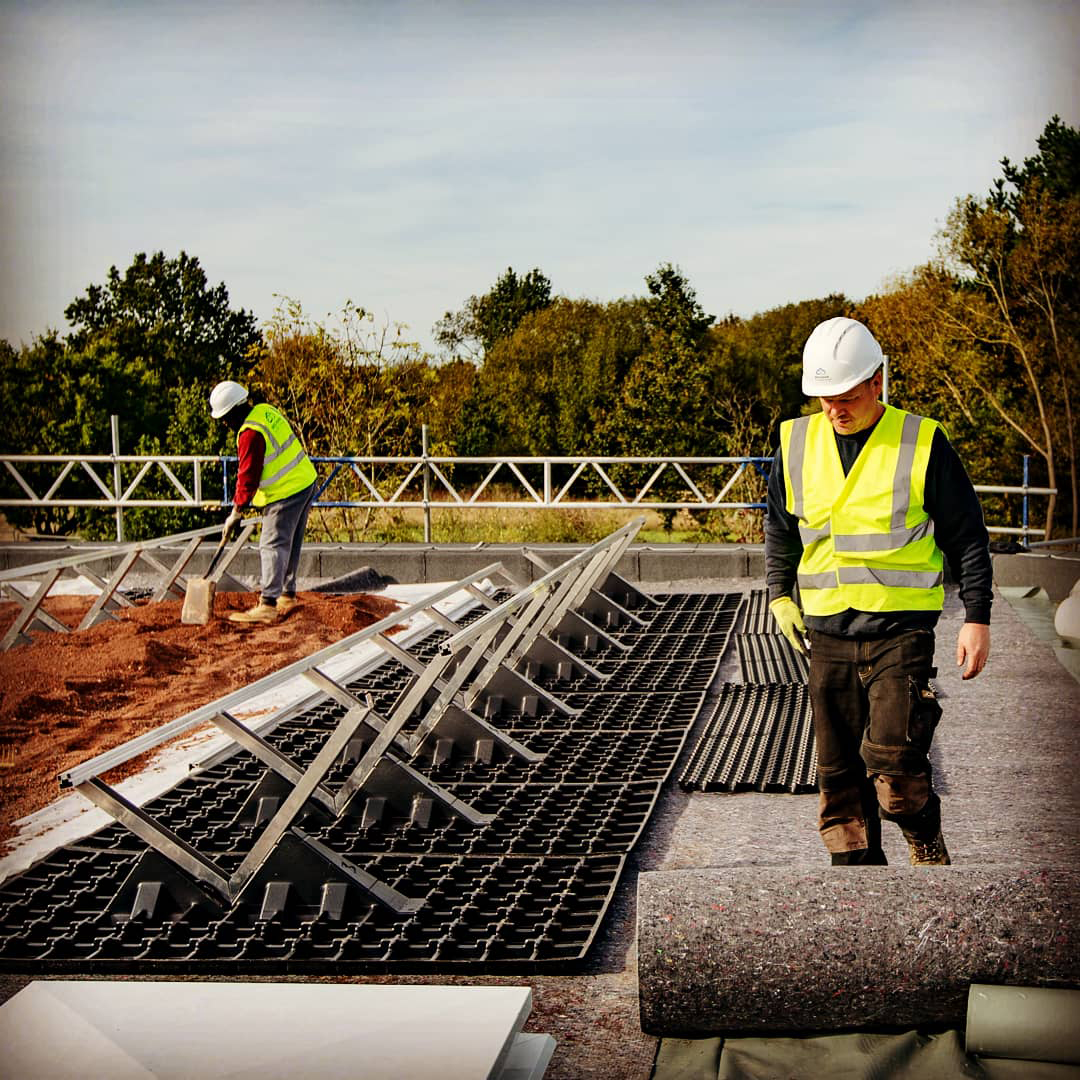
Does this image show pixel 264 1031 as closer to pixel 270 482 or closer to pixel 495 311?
pixel 270 482

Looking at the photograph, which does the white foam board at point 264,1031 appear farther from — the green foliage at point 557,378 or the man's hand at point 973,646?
the green foliage at point 557,378

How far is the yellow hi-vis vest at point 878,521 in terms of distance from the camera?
377cm

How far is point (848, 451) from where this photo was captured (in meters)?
3.85

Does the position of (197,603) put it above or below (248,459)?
below

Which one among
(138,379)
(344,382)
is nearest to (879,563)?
(344,382)

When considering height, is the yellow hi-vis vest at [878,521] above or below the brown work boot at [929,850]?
above

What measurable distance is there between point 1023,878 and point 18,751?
486 centimetres

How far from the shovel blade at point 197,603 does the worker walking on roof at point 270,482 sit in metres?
0.19

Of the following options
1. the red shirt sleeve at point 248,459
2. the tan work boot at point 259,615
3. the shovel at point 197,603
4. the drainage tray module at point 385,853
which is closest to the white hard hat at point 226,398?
the red shirt sleeve at point 248,459

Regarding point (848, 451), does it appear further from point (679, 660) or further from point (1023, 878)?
point (679, 660)

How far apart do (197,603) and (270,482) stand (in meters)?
1.05

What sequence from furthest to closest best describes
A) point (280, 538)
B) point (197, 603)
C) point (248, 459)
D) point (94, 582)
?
point (94, 582), point (197, 603), point (280, 538), point (248, 459)

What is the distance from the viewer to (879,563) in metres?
3.80

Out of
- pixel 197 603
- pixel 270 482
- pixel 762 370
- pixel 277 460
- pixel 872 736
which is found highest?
pixel 762 370
